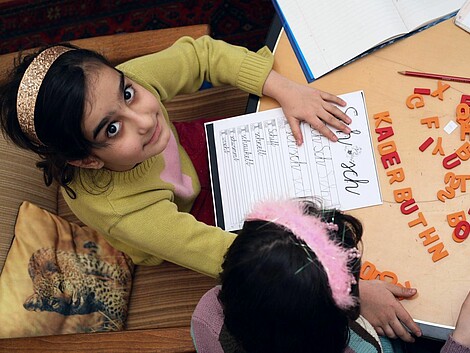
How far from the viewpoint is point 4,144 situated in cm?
110

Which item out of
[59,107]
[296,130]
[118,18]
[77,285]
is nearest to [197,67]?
[296,130]

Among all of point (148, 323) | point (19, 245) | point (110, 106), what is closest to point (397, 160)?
point (110, 106)

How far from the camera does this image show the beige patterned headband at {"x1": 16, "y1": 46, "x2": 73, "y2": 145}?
0.78m

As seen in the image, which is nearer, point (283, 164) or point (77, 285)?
point (283, 164)

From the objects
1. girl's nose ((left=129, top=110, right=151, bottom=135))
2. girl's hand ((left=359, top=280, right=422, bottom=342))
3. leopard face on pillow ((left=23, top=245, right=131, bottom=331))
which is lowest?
leopard face on pillow ((left=23, top=245, right=131, bottom=331))

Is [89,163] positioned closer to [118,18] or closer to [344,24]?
[344,24]

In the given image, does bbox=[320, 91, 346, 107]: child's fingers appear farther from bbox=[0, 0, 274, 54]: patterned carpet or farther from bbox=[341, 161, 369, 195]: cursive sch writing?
bbox=[0, 0, 274, 54]: patterned carpet

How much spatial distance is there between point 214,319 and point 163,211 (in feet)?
0.71

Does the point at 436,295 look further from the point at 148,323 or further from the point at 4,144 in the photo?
the point at 4,144

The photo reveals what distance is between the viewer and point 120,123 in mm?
840

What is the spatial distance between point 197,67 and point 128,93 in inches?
10.4

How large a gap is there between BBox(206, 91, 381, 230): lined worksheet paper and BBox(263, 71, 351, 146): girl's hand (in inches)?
0.5

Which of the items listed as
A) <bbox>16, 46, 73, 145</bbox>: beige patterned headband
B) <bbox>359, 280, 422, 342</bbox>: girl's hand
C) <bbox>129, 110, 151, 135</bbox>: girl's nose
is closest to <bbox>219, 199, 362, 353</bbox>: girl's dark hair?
<bbox>359, 280, 422, 342</bbox>: girl's hand

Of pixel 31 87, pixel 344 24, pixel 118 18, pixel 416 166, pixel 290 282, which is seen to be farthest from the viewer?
pixel 118 18
